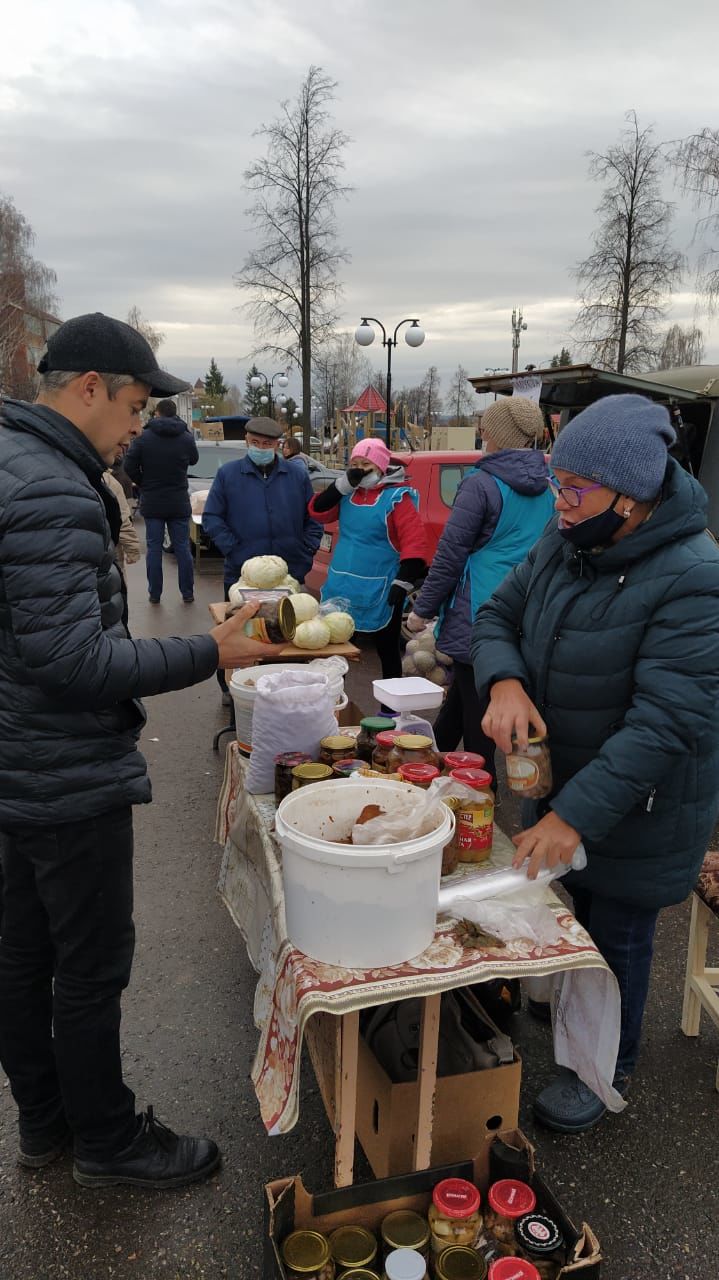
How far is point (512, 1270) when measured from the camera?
1626mm

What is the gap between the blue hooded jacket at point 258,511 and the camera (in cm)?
562

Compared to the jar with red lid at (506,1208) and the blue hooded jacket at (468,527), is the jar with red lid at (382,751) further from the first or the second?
the blue hooded jacket at (468,527)

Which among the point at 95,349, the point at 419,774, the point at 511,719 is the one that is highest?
the point at 95,349

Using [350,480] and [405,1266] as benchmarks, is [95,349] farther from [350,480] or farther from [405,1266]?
[350,480]

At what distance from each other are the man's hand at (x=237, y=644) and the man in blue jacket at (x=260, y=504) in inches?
144

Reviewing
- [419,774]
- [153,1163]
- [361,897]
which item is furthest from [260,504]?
[361,897]

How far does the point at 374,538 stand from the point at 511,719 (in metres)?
3.05

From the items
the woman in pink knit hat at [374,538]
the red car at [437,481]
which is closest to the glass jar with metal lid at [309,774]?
the woman in pink knit hat at [374,538]

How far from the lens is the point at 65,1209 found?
218cm

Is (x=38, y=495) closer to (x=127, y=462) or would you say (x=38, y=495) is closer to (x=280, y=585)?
(x=280, y=585)

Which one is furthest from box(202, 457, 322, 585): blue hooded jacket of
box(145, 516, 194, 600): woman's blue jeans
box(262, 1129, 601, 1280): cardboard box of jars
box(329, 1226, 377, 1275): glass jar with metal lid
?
box(329, 1226, 377, 1275): glass jar with metal lid

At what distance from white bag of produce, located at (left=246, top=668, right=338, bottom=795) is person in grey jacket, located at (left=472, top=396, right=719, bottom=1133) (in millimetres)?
527

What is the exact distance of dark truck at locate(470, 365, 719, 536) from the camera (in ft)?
18.9

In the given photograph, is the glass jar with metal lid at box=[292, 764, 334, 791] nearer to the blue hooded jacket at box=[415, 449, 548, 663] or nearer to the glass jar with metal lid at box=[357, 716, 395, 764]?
the glass jar with metal lid at box=[357, 716, 395, 764]
